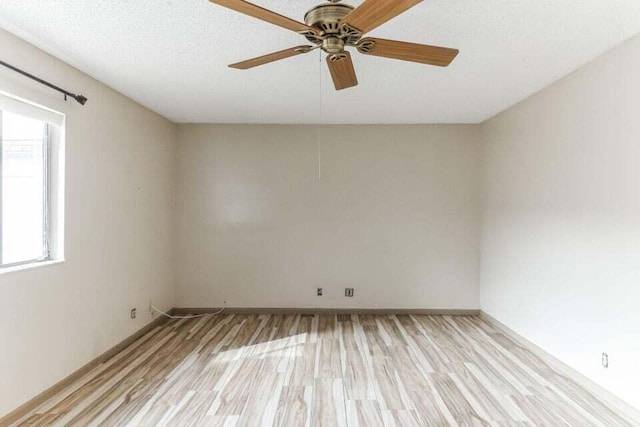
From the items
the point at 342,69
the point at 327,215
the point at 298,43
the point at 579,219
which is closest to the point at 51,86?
the point at 298,43

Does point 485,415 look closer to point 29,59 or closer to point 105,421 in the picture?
point 105,421

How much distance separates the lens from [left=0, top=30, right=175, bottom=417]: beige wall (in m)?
2.34

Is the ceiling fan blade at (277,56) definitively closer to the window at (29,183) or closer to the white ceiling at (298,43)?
the white ceiling at (298,43)

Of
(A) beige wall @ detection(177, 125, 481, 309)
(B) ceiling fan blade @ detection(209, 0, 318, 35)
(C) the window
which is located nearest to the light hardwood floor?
(A) beige wall @ detection(177, 125, 481, 309)

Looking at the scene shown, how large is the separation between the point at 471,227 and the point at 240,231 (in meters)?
2.99

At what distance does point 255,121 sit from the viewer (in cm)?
460

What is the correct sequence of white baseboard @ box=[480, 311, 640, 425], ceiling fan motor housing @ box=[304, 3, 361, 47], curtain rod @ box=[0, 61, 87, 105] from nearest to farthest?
ceiling fan motor housing @ box=[304, 3, 361, 47]
curtain rod @ box=[0, 61, 87, 105]
white baseboard @ box=[480, 311, 640, 425]

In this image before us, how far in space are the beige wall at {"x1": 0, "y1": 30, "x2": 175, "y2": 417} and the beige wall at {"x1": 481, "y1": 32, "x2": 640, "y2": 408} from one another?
3917 millimetres

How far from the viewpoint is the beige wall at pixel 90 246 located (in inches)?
92.0

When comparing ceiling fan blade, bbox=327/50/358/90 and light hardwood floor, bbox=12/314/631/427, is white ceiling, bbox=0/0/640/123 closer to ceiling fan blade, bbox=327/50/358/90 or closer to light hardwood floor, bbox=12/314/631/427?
ceiling fan blade, bbox=327/50/358/90

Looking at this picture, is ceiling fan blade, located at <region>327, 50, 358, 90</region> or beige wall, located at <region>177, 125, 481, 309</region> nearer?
ceiling fan blade, located at <region>327, 50, 358, 90</region>

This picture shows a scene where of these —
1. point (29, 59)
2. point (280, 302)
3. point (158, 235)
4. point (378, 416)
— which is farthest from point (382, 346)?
point (29, 59)

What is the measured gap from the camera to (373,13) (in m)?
1.44

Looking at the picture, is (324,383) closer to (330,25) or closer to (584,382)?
(584,382)
